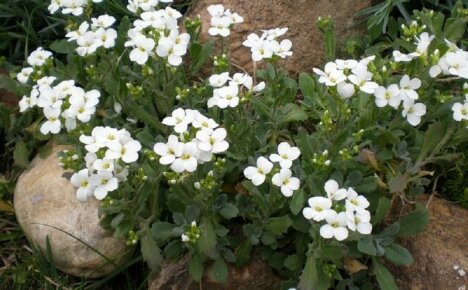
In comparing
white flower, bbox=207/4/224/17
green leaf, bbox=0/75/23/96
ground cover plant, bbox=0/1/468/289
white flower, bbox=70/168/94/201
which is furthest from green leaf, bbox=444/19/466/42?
green leaf, bbox=0/75/23/96

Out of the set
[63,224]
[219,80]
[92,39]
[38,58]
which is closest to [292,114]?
[219,80]

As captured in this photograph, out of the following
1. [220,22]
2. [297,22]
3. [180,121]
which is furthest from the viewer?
[297,22]

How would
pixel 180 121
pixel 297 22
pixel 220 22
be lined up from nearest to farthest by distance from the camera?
pixel 180 121, pixel 220 22, pixel 297 22

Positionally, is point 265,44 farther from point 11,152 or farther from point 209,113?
point 11,152

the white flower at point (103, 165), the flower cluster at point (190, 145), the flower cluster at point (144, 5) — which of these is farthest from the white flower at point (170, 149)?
the flower cluster at point (144, 5)

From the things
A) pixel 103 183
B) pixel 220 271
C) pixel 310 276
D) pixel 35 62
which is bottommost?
pixel 220 271

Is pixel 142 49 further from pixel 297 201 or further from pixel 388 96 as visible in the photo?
pixel 388 96

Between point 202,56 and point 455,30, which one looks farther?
point 202,56

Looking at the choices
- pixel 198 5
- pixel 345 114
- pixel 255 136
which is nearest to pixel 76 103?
pixel 255 136
